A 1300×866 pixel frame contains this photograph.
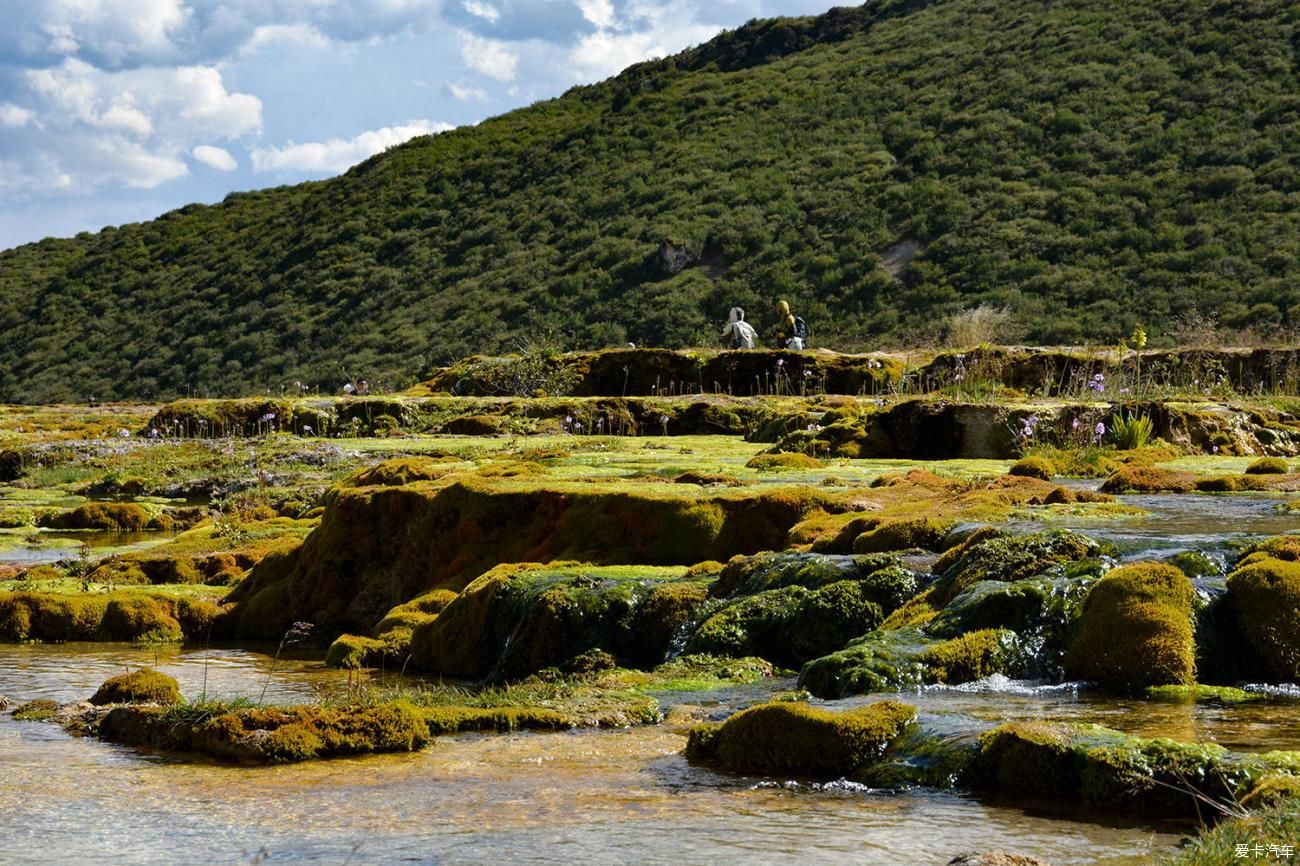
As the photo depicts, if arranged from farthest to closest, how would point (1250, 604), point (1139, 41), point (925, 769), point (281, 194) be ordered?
point (281, 194) < point (1139, 41) < point (1250, 604) < point (925, 769)

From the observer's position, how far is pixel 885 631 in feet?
27.3

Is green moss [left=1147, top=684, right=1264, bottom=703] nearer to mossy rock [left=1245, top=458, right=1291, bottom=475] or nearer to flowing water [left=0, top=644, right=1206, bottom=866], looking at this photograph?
flowing water [left=0, top=644, right=1206, bottom=866]

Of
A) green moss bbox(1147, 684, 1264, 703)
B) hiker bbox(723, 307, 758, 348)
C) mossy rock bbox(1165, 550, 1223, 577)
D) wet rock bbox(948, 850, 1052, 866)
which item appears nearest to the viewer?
wet rock bbox(948, 850, 1052, 866)

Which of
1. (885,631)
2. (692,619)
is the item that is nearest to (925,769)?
(885,631)

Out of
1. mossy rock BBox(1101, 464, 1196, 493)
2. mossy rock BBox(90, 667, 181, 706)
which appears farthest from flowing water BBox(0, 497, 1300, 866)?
mossy rock BBox(1101, 464, 1196, 493)

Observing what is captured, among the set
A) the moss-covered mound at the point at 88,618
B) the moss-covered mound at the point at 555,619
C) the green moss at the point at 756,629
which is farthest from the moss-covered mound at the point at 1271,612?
the moss-covered mound at the point at 88,618

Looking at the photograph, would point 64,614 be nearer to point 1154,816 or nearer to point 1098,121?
point 1154,816

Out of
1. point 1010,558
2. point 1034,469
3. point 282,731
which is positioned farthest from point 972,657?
point 1034,469

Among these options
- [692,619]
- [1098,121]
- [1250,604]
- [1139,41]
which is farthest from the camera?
[1139,41]

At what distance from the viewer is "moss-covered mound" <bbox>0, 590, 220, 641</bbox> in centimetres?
1202

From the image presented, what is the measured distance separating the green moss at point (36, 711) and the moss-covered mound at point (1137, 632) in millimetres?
5383

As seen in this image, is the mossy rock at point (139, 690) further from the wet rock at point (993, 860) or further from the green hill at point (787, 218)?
the green hill at point (787, 218)

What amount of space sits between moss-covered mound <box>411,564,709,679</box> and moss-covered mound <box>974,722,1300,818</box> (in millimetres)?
3568

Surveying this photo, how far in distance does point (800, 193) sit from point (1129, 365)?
111ft
